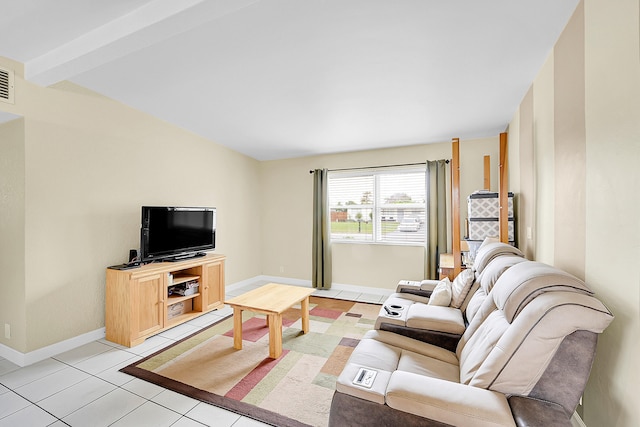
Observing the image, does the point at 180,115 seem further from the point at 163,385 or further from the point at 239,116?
the point at 163,385

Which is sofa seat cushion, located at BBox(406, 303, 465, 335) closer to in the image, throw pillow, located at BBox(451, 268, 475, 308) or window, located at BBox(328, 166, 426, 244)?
throw pillow, located at BBox(451, 268, 475, 308)

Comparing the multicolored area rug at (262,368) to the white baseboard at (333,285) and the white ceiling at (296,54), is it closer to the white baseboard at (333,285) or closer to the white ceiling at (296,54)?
the white baseboard at (333,285)

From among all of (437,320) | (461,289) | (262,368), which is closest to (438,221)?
(461,289)

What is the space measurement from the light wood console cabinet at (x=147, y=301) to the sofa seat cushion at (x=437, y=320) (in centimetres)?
263

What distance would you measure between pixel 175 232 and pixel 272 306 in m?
1.68

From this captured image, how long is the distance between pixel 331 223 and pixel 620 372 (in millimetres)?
4100

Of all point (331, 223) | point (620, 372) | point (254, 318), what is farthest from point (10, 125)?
point (620, 372)

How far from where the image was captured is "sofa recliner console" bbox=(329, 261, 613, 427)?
1.03 metres

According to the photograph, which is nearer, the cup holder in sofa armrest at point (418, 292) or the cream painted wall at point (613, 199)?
the cream painted wall at point (613, 199)

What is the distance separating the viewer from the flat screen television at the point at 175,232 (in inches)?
121

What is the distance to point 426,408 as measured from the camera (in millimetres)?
1087

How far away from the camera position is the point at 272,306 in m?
2.68

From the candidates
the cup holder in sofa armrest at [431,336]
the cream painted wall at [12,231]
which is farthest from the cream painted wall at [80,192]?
the cup holder in sofa armrest at [431,336]

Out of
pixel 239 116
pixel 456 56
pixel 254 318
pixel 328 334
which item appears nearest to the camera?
pixel 456 56
